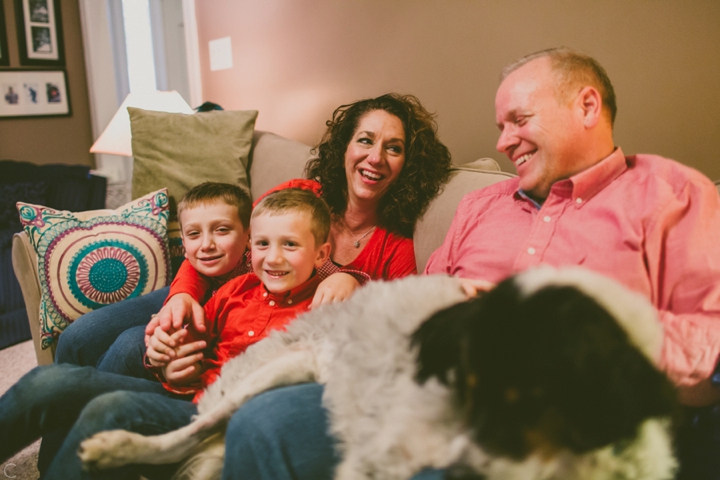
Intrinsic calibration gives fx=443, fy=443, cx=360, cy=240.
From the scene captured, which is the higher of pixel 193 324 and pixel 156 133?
pixel 156 133

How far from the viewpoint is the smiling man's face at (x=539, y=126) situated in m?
1.06

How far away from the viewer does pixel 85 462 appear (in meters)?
0.82

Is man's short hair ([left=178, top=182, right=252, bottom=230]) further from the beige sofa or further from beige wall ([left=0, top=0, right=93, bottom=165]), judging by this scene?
beige wall ([left=0, top=0, right=93, bottom=165])

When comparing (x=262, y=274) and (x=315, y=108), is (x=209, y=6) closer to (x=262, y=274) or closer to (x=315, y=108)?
(x=315, y=108)

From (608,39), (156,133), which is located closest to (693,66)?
Result: (608,39)

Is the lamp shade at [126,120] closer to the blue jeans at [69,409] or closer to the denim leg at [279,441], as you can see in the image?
the blue jeans at [69,409]

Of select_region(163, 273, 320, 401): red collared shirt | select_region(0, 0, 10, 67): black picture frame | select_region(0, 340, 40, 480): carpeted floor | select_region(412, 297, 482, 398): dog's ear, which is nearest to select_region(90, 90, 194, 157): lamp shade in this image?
select_region(0, 340, 40, 480): carpeted floor

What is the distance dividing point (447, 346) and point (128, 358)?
3.43 feet

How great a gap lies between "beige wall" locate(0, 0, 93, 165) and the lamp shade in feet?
6.00

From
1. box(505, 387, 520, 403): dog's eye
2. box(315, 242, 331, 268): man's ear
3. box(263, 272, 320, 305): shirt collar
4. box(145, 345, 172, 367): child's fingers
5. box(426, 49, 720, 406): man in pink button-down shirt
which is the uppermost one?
box(426, 49, 720, 406): man in pink button-down shirt

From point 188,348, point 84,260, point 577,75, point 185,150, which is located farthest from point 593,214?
point 185,150

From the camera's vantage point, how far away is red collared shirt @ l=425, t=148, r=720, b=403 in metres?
0.82

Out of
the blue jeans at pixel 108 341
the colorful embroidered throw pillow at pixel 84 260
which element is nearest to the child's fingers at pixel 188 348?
the blue jeans at pixel 108 341

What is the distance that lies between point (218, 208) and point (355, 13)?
135cm
